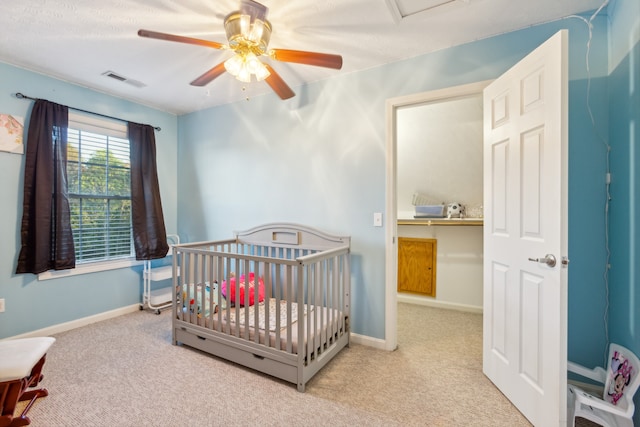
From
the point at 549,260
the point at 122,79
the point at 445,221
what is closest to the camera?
the point at 549,260

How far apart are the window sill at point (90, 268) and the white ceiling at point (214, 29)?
1627mm

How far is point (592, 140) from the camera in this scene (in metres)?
1.74

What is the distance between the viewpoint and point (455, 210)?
133 inches

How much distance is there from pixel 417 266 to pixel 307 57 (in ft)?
9.30

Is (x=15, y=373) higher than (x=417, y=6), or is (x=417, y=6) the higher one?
(x=417, y=6)

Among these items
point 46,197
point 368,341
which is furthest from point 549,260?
point 46,197

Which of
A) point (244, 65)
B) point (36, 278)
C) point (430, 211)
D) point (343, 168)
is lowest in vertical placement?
point (36, 278)

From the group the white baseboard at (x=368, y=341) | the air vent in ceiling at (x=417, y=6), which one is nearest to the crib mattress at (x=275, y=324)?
the white baseboard at (x=368, y=341)

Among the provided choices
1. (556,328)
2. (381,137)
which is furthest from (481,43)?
(556,328)

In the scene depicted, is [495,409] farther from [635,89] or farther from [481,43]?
[481,43]

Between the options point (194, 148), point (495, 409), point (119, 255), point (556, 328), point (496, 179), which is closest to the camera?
point (556, 328)

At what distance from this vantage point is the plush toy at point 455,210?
11.0 feet

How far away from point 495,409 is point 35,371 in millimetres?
2774

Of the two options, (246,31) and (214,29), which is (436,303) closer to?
(246,31)
